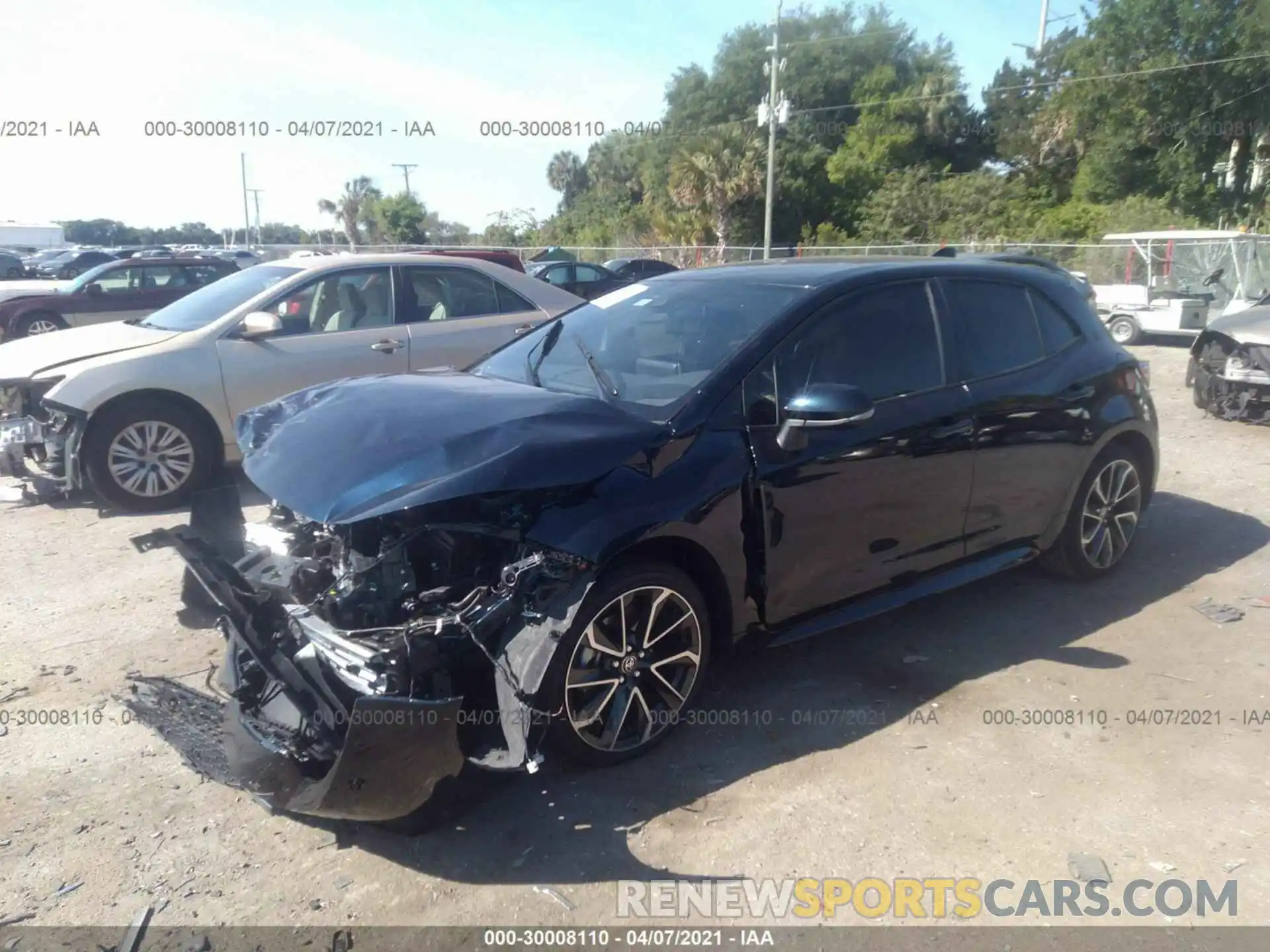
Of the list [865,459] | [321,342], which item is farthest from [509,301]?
[865,459]

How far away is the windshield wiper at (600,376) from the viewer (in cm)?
398

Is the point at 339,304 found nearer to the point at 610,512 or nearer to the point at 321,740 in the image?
the point at 610,512

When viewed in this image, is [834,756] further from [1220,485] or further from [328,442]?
[1220,485]

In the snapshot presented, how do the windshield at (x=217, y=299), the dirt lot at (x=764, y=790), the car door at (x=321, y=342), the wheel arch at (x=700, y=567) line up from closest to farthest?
the dirt lot at (x=764, y=790)
the wheel arch at (x=700, y=567)
the car door at (x=321, y=342)
the windshield at (x=217, y=299)

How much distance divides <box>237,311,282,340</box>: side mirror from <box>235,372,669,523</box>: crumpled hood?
114 inches

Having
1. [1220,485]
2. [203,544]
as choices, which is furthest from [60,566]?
[1220,485]

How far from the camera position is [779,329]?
3.94 m

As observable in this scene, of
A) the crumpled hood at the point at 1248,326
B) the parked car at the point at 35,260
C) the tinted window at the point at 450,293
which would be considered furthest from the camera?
the parked car at the point at 35,260

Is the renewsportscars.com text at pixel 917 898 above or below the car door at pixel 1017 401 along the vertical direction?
below

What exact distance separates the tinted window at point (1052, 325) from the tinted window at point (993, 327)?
0.18 ft

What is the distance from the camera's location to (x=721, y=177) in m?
38.9

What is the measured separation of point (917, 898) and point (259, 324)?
5611mm

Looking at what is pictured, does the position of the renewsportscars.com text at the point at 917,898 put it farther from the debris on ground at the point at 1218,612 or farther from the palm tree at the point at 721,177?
the palm tree at the point at 721,177

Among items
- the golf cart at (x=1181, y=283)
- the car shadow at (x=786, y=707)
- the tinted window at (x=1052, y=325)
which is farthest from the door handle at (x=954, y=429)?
the golf cart at (x=1181, y=283)
